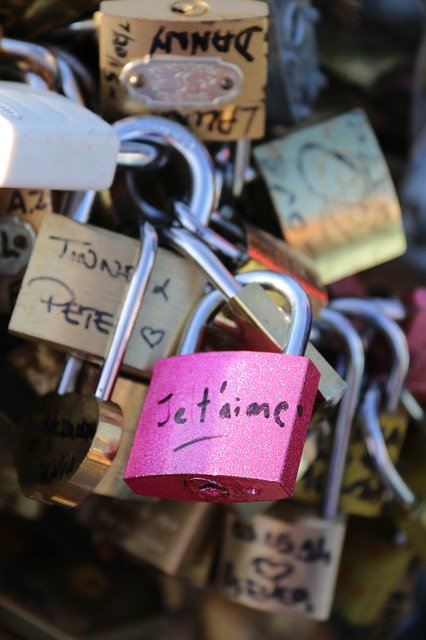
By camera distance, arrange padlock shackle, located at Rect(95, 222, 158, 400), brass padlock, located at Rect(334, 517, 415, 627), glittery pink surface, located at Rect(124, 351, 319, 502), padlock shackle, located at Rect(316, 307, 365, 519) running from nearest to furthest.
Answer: glittery pink surface, located at Rect(124, 351, 319, 502)
padlock shackle, located at Rect(95, 222, 158, 400)
padlock shackle, located at Rect(316, 307, 365, 519)
brass padlock, located at Rect(334, 517, 415, 627)

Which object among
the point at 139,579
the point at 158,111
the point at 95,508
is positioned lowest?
the point at 139,579

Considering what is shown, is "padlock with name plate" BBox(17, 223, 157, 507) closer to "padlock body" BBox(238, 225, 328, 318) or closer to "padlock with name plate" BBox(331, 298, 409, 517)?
"padlock body" BBox(238, 225, 328, 318)

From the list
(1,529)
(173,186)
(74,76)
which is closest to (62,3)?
(74,76)

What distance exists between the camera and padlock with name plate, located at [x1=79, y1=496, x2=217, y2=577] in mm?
834

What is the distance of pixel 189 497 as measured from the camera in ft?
1.92

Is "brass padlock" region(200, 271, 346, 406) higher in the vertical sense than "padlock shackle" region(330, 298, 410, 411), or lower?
higher

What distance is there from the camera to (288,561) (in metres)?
0.83

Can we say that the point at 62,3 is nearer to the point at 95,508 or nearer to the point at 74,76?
the point at 74,76

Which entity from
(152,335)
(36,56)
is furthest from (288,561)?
(36,56)

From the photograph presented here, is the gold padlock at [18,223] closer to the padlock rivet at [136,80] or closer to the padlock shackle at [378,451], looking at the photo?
the padlock rivet at [136,80]

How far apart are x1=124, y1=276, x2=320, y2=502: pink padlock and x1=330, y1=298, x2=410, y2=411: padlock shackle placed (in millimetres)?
243

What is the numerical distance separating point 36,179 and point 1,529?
54cm

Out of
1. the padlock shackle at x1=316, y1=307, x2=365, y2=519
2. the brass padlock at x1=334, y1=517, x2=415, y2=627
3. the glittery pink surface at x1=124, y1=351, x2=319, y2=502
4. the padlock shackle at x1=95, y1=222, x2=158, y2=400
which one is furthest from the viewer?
the brass padlock at x1=334, y1=517, x2=415, y2=627

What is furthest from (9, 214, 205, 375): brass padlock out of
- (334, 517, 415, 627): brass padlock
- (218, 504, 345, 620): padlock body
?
(334, 517, 415, 627): brass padlock
